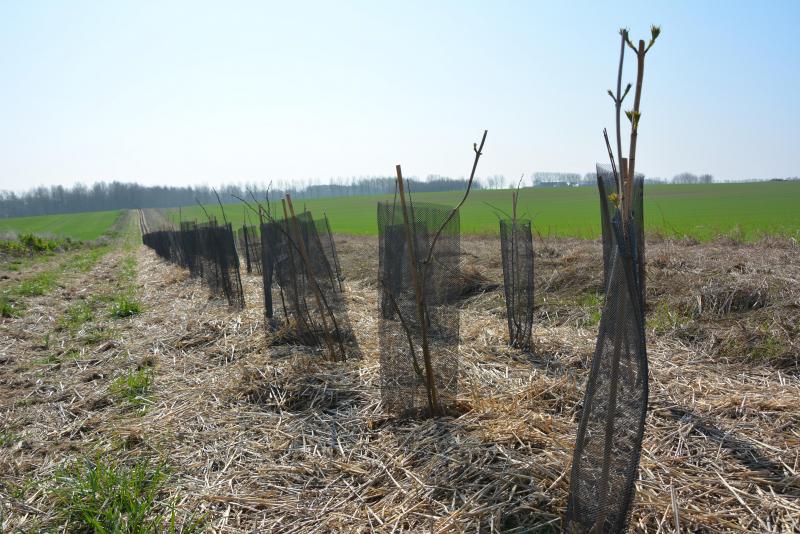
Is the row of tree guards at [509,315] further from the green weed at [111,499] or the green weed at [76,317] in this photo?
the green weed at [76,317]

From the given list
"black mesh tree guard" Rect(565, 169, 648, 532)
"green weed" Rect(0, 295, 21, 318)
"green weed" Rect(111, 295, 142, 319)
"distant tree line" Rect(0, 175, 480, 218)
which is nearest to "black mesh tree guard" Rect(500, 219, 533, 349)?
"black mesh tree guard" Rect(565, 169, 648, 532)

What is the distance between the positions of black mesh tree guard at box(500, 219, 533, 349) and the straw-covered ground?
0.26 metres

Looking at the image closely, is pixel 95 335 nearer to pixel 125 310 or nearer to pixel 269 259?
pixel 125 310

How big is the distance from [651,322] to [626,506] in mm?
3884

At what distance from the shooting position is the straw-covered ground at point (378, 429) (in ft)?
8.10

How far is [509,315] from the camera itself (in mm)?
5055

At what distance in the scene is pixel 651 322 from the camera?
5.50 m

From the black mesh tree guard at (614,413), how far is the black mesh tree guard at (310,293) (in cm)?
294

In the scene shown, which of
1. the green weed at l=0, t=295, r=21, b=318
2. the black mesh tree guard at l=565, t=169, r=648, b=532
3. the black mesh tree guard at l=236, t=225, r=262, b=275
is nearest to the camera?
the black mesh tree guard at l=565, t=169, r=648, b=532

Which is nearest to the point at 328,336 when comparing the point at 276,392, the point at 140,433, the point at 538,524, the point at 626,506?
the point at 276,392

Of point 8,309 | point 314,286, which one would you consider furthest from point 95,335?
point 314,286

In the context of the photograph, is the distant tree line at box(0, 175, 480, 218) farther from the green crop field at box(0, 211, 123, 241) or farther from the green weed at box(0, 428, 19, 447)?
the green weed at box(0, 428, 19, 447)

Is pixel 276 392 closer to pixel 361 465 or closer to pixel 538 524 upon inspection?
pixel 361 465

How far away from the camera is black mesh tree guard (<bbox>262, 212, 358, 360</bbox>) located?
4.99 meters
